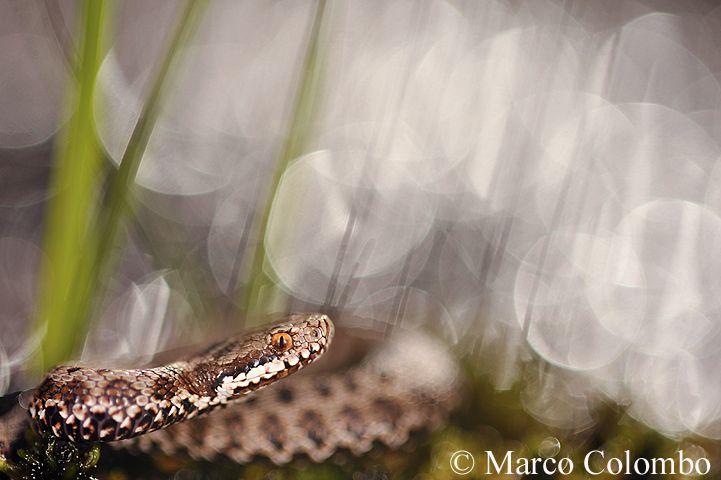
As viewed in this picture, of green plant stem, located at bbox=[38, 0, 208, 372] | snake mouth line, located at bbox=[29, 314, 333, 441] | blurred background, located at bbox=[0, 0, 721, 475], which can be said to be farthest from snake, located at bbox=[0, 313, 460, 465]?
blurred background, located at bbox=[0, 0, 721, 475]

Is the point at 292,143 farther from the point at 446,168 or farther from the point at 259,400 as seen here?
the point at 446,168

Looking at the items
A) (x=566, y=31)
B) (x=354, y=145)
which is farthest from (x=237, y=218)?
(x=566, y=31)

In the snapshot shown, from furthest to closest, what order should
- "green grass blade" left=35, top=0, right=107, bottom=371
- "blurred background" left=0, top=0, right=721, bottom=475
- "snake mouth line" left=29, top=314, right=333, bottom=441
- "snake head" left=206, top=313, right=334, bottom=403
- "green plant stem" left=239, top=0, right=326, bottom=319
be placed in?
"blurred background" left=0, top=0, right=721, bottom=475
"green plant stem" left=239, top=0, right=326, bottom=319
"snake head" left=206, top=313, right=334, bottom=403
"green grass blade" left=35, top=0, right=107, bottom=371
"snake mouth line" left=29, top=314, right=333, bottom=441

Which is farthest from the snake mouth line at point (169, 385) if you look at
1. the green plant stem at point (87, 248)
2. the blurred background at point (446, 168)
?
the blurred background at point (446, 168)

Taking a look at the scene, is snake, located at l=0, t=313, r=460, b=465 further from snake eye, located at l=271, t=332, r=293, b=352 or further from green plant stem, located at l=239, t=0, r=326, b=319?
green plant stem, located at l=239, t=0, r=326, b=319

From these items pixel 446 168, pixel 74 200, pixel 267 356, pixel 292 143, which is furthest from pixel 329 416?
pixel 446 168

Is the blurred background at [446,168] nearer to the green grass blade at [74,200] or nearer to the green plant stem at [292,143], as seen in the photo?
the green plant stem at [292,143]
